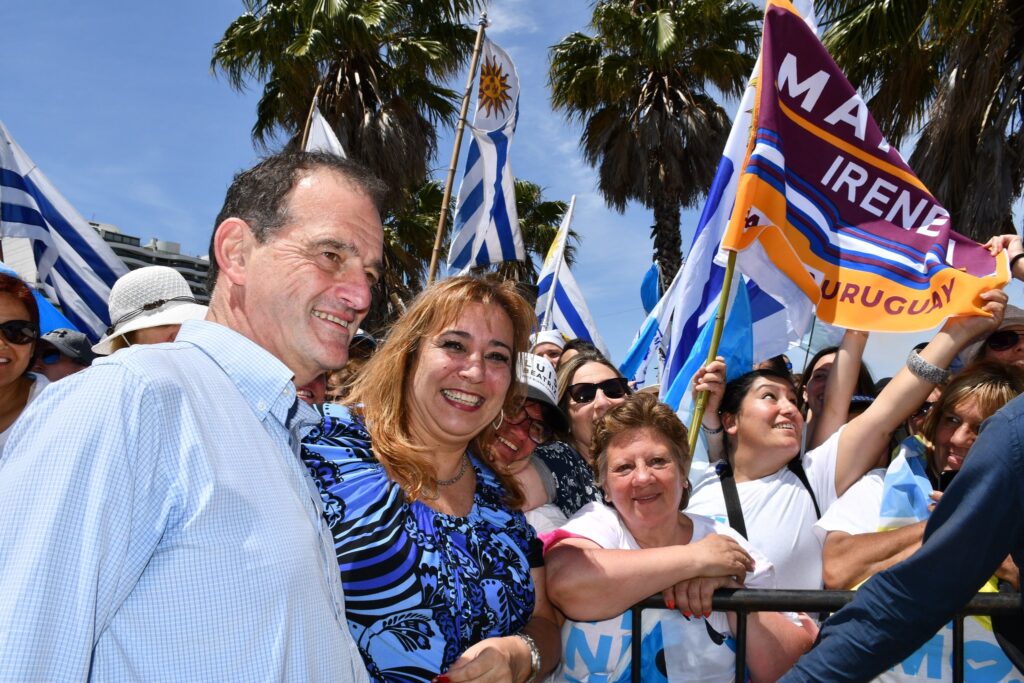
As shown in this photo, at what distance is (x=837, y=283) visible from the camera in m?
3.71

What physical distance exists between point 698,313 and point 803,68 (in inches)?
49.5

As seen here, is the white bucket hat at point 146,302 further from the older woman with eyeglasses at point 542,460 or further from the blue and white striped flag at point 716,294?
the blue and white striped flag at point 716,294

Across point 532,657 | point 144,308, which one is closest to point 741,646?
point 532,657

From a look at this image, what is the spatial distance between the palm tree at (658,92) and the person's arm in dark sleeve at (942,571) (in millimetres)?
13710

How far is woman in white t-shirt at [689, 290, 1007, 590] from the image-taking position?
9.81ft

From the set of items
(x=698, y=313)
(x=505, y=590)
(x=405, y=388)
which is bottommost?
(x=505, y=590)

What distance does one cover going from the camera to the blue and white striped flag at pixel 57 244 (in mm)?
5023

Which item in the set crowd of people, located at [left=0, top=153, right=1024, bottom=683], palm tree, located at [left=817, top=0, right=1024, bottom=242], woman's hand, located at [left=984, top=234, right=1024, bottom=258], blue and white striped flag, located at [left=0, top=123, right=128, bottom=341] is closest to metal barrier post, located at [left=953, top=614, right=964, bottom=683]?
crowd of people, located at [left=0, top=153, right=1024, bottom=683]

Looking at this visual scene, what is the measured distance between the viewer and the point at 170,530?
1.02 meters

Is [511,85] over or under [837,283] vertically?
over

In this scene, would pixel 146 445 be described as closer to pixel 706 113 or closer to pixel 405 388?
pixel 405 388

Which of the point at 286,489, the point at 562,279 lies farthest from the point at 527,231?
the point at 286,489

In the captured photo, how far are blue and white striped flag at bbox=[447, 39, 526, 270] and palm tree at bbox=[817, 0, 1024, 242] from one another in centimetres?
552

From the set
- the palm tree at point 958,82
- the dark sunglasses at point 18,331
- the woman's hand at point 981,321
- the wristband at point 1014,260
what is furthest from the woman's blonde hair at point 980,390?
the palm tree at point 958,82
